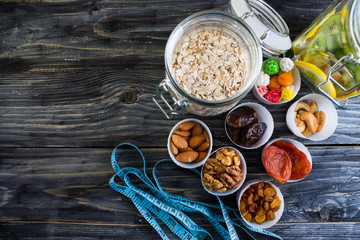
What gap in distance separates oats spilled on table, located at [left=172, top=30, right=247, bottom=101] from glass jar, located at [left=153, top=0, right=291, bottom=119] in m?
0.03

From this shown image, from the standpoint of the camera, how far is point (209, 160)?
1085mm

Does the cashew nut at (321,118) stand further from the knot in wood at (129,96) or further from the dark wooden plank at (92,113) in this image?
the knot in wood at (129,96)

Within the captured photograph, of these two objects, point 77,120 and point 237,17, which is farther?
point 77,120

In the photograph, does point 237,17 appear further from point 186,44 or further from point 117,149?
point 117,149

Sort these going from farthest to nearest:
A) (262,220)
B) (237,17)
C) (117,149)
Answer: (117,149) → (262,220) → (237,17)

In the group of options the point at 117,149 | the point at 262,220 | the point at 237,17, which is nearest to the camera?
the point at 237,17

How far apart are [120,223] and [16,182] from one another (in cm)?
49

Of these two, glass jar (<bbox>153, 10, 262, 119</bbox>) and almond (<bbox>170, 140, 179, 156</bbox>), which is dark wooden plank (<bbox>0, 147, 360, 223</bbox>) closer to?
almond (<bbox>170, 140, 179, 156</bbox>)

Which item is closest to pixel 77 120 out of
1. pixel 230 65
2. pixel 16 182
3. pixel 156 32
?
pixel 16 182

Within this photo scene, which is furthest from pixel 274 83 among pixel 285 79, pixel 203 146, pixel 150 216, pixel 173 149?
pixel 150 216

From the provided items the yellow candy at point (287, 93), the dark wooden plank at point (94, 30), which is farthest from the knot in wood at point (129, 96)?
the yellow candy at point (287, 93)

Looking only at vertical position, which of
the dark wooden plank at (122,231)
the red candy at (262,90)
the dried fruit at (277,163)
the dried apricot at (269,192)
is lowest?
the dark wooden plank at (122,231)

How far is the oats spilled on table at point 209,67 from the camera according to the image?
916mm

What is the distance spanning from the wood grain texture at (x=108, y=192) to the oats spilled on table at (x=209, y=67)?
37 centimetres
